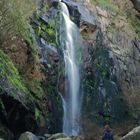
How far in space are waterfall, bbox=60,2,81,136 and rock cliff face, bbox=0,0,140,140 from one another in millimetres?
473

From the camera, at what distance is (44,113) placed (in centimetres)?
2808

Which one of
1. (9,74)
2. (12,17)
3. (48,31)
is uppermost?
(12,17)

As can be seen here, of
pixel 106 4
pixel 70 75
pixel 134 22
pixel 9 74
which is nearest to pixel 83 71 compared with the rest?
pixel 70 75

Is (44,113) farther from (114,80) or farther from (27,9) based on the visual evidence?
(114,80)

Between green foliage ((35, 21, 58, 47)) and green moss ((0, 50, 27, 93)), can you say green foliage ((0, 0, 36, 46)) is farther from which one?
green foliage ((35, 21, 58, 47))

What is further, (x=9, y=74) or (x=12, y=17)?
(x=12, y=17)

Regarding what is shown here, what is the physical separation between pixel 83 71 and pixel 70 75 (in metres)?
1.77

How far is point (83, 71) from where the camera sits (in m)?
35.0

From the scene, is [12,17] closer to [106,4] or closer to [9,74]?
[9,74]

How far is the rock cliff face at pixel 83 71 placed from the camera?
80.3 ft

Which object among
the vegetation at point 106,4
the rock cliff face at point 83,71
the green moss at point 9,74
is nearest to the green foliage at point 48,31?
the rock cliff face at point 83,71

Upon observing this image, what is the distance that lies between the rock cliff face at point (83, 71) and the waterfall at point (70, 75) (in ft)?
1.55

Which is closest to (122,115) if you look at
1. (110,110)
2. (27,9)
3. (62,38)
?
(110,110)

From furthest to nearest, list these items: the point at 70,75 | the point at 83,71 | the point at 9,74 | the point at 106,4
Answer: the point at 106,4 → the point at 83,71 → the point at 70,75 → the point at 9,74
